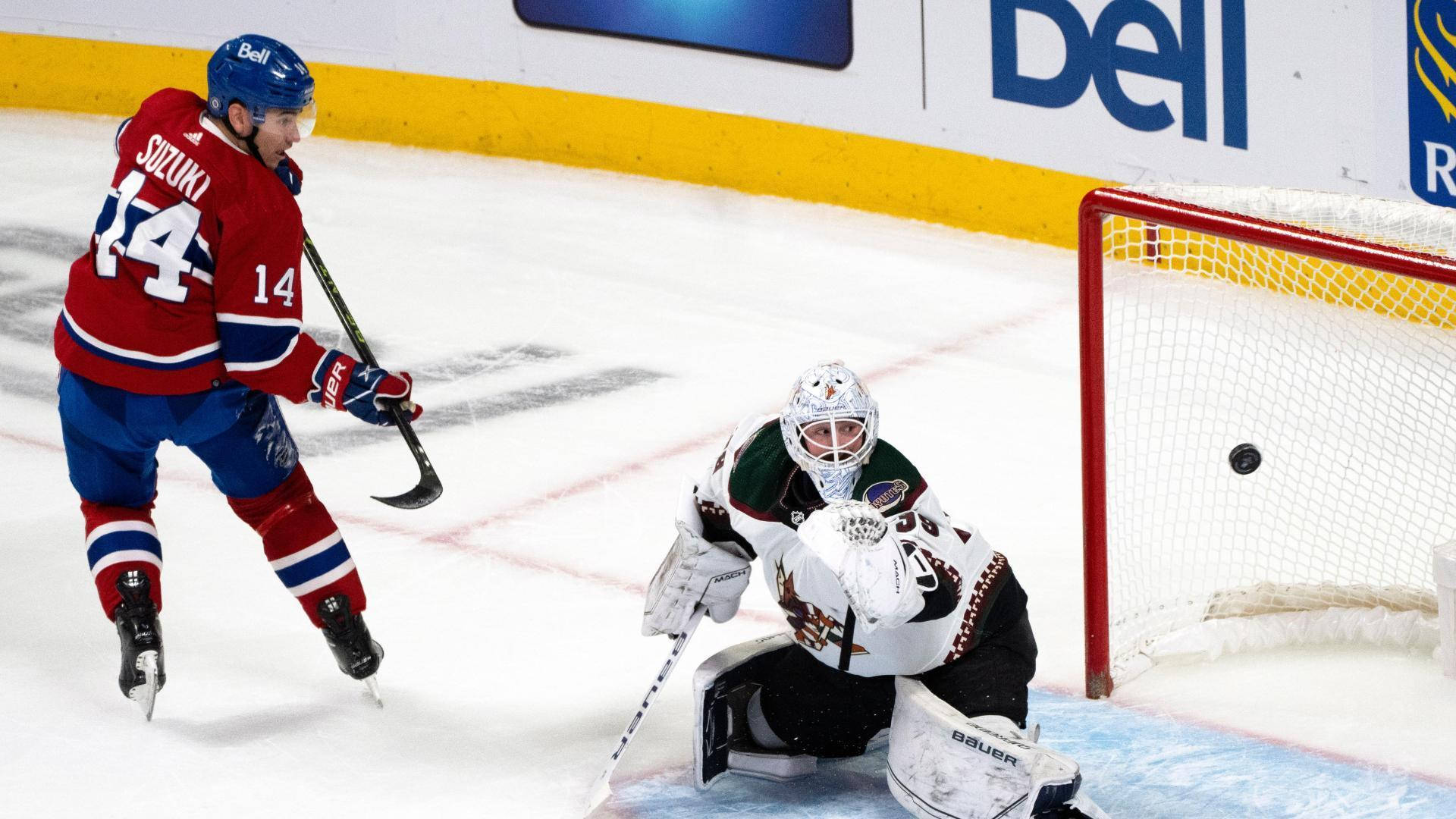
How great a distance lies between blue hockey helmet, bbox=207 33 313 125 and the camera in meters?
3.09

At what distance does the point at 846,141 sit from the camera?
6.36 meters

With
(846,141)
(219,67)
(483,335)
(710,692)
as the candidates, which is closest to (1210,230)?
(710,692)

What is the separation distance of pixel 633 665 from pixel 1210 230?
4.41ft

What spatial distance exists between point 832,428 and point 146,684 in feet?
4.59

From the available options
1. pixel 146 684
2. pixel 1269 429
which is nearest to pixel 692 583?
pixel 146 684

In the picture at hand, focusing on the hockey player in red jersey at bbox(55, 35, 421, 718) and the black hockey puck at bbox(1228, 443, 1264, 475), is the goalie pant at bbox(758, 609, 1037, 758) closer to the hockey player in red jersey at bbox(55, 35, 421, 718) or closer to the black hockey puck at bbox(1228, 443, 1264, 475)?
the black hockey puck at bbox(1228, 443, 1264, 475)

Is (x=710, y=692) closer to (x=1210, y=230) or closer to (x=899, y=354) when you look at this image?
(x=1210, y=230)

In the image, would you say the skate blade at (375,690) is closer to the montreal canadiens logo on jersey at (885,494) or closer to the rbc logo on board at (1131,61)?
the montreal canadiens logo on jersey at (885,494)

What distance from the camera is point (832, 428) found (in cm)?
276

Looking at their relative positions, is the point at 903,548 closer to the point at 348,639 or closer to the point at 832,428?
the point at 832,428

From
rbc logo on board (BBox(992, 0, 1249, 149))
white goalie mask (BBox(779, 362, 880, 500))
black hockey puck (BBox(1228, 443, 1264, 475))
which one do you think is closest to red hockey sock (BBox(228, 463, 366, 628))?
white goalie mask (BBox(779, 362, 880, 500))

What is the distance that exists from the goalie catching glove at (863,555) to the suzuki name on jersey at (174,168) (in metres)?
1.15

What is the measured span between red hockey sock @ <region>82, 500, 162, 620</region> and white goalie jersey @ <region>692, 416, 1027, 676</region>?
1.04 metres

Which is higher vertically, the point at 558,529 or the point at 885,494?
the point at 885,494
